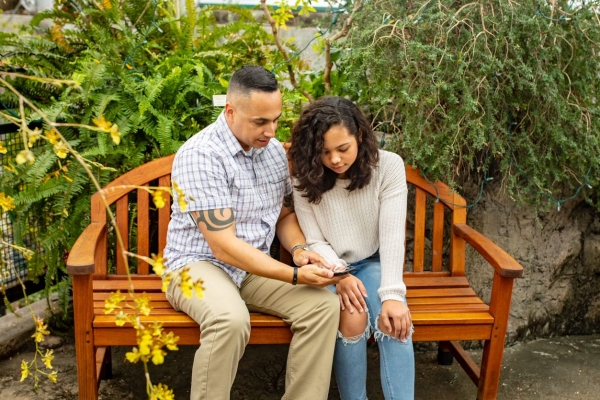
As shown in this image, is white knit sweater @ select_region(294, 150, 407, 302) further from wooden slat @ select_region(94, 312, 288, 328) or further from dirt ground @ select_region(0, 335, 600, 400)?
dirt ground @ select_region(0, 335, 600, 400)

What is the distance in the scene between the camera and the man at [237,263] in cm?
271

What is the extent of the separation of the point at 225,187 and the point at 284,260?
78cm

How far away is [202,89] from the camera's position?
3.64 meters

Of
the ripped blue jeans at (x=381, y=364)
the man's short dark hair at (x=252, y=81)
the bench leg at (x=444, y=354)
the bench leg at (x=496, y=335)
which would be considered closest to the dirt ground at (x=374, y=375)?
the bench leg at (x=444, y=354)

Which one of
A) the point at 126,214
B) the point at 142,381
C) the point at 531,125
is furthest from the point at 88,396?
the point at 531,125

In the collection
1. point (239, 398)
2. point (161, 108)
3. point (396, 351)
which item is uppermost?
point (161, 108)

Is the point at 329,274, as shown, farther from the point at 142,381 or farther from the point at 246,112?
the point at 142,381

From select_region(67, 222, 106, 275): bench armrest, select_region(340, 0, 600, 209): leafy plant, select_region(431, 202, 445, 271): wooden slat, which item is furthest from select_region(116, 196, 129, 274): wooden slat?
select_region(431, 202, 445, 271): wooden slat

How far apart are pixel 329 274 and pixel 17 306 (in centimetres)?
256

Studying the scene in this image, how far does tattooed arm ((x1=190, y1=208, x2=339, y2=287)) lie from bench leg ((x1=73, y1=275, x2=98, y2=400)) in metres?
0.52

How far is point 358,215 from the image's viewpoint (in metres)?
3.20

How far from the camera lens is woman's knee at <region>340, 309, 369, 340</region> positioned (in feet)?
9.61

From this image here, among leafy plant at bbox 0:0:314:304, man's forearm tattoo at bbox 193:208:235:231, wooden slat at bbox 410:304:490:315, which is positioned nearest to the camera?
man's forearm tattoo at bbox 193:208:235:231

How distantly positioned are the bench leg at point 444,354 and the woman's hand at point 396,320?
2.99 ft
